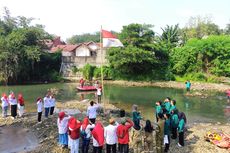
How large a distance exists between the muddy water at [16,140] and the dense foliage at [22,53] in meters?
25.9

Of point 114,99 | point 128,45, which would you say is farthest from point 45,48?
point 114,99

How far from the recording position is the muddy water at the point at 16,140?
13.1 m

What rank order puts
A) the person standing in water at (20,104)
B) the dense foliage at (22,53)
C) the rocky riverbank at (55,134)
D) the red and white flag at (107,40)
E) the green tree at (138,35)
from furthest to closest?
the green tree at (138,35), the dense foliage at (22,53), the person standing in water at (20,104), the red and white flag at (107,40), the rocky riverbank at (55,134)

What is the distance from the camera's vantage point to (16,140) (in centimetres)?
1423

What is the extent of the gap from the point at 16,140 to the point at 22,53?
95.8ft

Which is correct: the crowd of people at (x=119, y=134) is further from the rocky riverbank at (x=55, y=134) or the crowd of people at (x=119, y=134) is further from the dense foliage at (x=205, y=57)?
the dense foliage at (x=205, y=57)

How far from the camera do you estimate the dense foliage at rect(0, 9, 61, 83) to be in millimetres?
40625

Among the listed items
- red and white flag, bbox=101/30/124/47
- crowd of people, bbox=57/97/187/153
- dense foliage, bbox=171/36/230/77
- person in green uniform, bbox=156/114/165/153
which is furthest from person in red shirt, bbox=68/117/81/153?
dense foliage, bbox=171/36/230/77

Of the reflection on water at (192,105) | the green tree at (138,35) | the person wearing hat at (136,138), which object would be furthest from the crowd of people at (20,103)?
the green tree at (138,35)

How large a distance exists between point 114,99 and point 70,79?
1924 centimetres

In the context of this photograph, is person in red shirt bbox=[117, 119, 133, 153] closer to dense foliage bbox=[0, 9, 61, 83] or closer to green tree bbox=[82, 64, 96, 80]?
dense foliage bbox=[0, 9, 61, 83]

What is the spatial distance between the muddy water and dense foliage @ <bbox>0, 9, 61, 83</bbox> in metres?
25.9

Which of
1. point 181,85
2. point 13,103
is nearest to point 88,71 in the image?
point 181,85

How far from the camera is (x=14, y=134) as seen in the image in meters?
15.2
